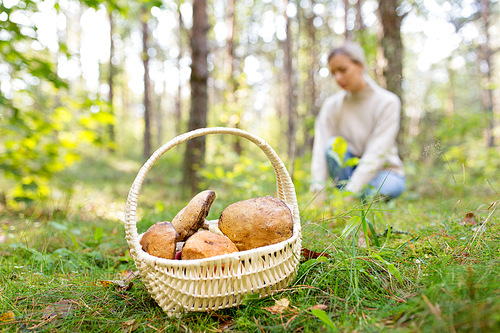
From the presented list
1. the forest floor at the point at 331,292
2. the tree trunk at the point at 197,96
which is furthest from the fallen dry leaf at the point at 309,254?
the tree trunk at the point at 197,96

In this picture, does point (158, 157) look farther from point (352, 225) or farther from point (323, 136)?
point (323, 136)

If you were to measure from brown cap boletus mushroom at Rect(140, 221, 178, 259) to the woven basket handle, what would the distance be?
57 millimetres

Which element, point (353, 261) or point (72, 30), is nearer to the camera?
point (353, 261)

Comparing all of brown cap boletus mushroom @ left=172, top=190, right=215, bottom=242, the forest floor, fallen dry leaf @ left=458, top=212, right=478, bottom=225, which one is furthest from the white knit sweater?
brown cap boletus mushroom @ left=172, top=190, right=215, bottom=242

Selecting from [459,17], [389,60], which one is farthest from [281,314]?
[459,17]

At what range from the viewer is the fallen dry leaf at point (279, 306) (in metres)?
1.04

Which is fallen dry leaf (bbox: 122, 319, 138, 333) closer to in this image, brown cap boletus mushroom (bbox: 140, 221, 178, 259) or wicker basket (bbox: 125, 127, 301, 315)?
wicker basket (bbox: 125, 127, 301, 315)

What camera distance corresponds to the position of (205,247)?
110 centimetres

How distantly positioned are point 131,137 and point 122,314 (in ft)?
67.3

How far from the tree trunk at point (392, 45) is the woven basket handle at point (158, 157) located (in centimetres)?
339

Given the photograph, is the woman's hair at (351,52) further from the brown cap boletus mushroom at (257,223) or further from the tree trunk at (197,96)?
the brown cap boletus mushroom at (257,223)

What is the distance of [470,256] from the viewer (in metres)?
1.13

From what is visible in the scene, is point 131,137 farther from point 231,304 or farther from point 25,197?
point 231,304

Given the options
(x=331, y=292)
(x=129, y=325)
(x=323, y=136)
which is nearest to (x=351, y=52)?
(x=323, y=136)
